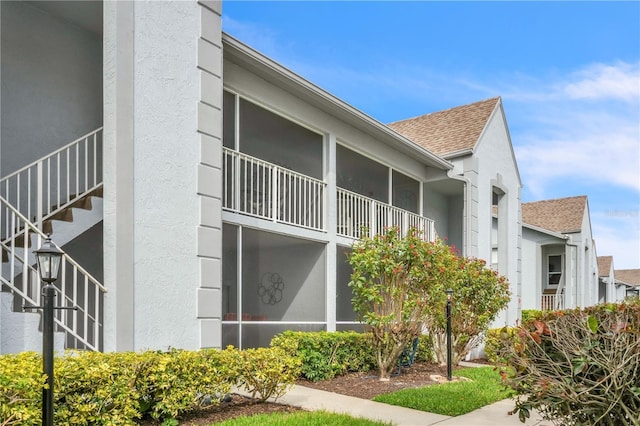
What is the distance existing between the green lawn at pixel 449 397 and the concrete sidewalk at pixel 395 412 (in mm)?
140

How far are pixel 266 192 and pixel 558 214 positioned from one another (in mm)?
23339

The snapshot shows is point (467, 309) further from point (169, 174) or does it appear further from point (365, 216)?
point (169, 174)

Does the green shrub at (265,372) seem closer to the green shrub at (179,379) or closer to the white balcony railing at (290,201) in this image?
the green shrub at (179,379)

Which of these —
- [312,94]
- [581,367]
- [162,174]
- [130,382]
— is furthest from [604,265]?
[130,382]

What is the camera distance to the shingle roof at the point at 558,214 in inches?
1126

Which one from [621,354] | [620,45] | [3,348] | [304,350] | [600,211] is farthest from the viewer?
[600,211]

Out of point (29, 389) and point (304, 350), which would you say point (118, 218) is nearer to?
point (29, 389)

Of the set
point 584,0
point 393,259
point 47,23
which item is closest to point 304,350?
point 393,259

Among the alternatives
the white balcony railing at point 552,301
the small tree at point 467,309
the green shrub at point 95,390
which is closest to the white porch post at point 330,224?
the small tree at point 467,309

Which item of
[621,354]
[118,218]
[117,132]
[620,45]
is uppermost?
[620,45]

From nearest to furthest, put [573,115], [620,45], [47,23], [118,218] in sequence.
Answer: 1. [118,218]
2. [47,23]
3. [620,45]
4. [573,115]

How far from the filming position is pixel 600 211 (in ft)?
106

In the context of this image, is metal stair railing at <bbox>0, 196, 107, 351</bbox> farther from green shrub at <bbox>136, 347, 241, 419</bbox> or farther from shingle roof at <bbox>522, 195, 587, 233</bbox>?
shingle roof at <bbox>522, 195, 587, 233</bbox>

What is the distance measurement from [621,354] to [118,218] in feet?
18.4
